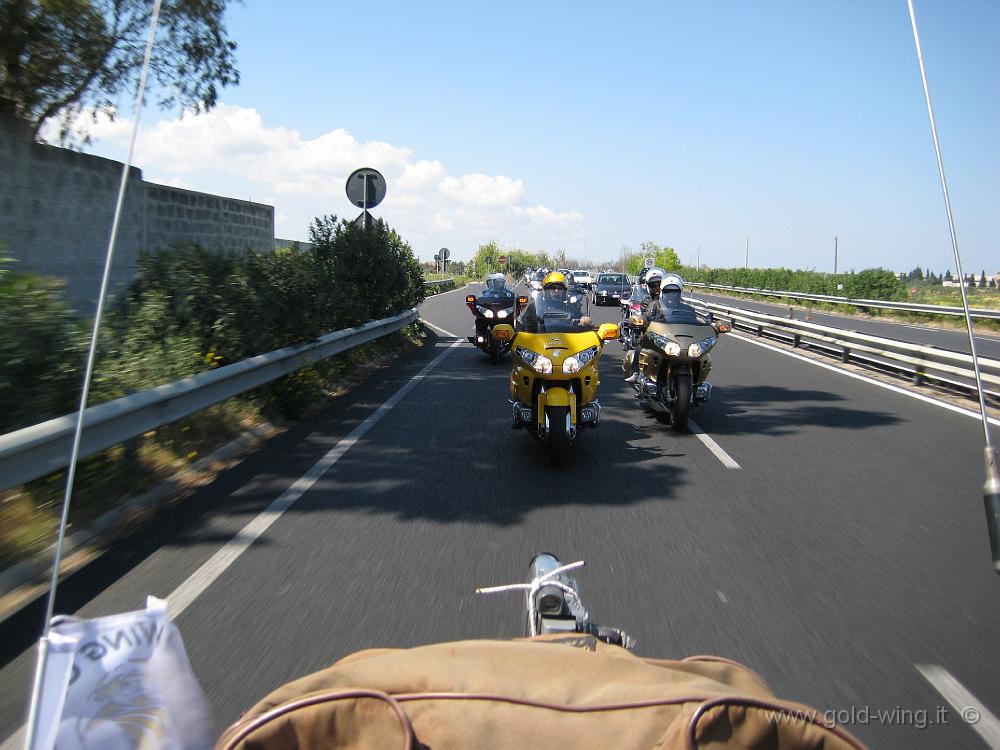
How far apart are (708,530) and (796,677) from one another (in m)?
2.39

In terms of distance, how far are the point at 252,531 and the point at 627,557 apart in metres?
2.49

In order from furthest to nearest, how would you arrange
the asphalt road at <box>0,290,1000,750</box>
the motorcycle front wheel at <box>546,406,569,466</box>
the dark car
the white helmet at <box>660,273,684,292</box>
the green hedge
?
the dark car → the white helmet at <box>660,273,684,292</box> → the motorcycle front wheel at <box>546,406,569,466</box> → the green hedge → the asphalt road at <box>0,290,1000,750</box>

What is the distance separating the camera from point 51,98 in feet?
43.2

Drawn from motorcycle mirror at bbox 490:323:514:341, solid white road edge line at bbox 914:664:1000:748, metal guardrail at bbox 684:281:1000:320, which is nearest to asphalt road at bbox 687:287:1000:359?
metal guardrail at bbox 684:281:1000:320

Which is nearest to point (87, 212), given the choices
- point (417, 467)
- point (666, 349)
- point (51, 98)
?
point (51, 98)

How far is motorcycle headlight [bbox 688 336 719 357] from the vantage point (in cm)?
997

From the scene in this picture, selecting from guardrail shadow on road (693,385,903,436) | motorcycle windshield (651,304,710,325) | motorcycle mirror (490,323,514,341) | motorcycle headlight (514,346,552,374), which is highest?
motorcycle windshield (651,304,710,325)

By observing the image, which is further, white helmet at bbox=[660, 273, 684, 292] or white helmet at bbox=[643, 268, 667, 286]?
white helmet at bbox=[643, 268, 667, 286]

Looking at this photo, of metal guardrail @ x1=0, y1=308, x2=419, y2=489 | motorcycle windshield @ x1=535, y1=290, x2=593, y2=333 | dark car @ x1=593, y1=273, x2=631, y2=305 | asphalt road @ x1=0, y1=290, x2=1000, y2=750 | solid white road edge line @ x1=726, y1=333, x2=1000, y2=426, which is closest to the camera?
asphalt road @ x1=0, y1=290, x2=1000, y2=750

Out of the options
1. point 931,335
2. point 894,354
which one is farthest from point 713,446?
point 931,335

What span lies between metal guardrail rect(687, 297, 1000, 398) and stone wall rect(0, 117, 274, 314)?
1088 centimetres

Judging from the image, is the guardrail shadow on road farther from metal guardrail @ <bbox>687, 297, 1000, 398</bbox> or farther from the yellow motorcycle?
the yellow motorcycle

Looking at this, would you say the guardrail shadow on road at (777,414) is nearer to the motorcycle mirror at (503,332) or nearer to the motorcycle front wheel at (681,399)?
the motorcycle front wheel at (681,399)

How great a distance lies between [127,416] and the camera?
6340mm
